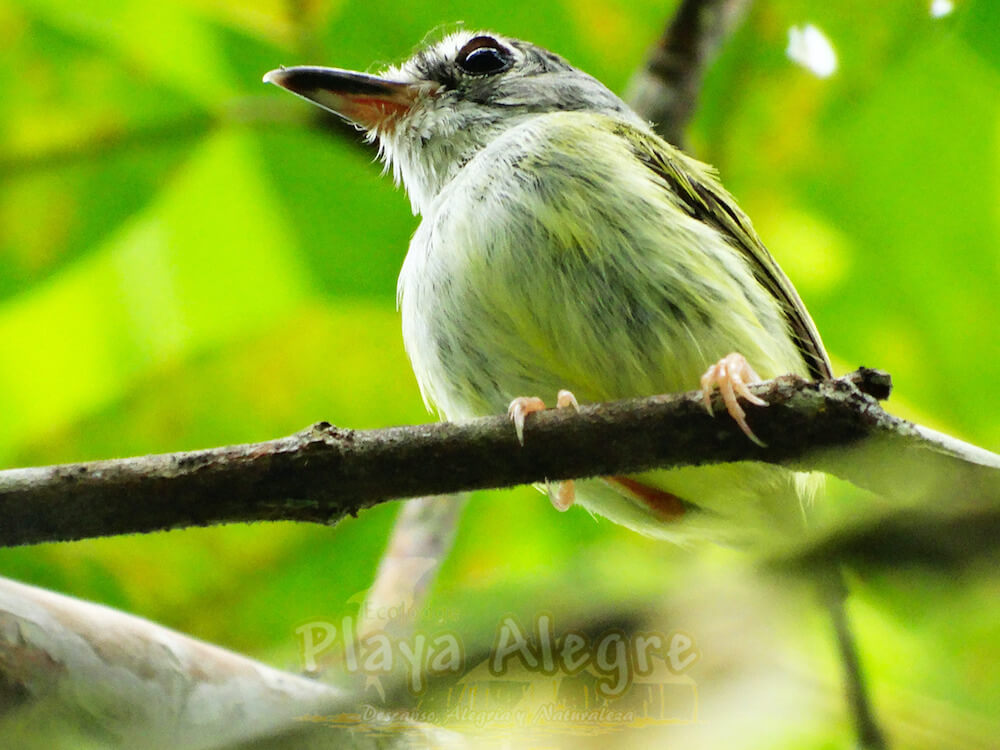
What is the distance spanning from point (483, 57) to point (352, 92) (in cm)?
44

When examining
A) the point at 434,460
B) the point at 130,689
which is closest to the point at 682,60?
the point at 434,460

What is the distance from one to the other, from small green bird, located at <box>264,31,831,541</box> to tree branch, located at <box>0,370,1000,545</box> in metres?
0.29

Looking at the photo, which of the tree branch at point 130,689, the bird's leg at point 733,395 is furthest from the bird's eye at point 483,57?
the tree branch at point 130,689

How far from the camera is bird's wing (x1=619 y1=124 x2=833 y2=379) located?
268cm

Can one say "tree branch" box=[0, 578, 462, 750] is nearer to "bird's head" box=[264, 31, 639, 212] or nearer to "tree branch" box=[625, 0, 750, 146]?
"bird's head" box=[264, 31, 639, 212]

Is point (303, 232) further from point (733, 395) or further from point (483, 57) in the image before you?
point (733, 395)

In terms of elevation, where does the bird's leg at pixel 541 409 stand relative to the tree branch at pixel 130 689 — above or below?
above

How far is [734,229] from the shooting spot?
273cm

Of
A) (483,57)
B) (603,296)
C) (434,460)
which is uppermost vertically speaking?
(483,57)

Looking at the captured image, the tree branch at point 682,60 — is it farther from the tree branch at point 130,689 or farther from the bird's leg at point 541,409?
the tree branch at point 130,689

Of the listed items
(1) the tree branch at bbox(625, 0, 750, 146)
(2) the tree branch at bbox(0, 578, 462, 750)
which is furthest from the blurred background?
(2) the tree branch at bbox(0, 578, 462, 750)

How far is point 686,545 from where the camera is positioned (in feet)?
9.07

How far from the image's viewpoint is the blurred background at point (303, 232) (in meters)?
3.30

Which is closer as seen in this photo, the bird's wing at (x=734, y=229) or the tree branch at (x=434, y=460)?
the tree branch at (x=434, y=460)
